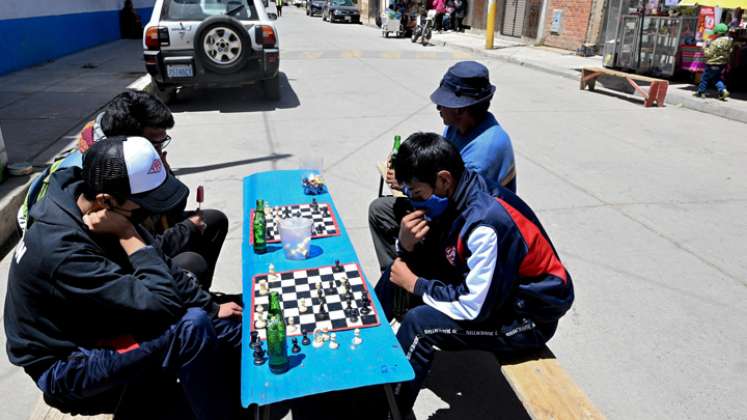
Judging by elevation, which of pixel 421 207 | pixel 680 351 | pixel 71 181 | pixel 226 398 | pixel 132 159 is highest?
pixel 132 159

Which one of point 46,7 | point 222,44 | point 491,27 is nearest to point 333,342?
point 222,44

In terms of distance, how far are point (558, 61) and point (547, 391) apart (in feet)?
43.9

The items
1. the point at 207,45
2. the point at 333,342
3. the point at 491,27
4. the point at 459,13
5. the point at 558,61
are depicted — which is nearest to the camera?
the point at 333,342

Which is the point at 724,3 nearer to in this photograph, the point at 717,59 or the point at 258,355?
the point at 717,59

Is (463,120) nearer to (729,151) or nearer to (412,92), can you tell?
(729,151)

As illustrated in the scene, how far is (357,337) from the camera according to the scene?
6.93 feet

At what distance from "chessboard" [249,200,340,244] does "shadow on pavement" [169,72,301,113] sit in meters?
5.74

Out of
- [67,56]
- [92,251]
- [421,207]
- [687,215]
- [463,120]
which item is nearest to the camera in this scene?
[92,251]

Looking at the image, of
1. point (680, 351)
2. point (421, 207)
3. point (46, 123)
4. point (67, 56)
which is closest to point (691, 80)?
point (680, 351)

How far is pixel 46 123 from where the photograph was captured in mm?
7027

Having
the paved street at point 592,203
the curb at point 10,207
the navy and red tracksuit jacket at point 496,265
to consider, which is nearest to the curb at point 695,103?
the paved street at point 592,203

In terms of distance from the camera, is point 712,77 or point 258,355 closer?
point 258,355

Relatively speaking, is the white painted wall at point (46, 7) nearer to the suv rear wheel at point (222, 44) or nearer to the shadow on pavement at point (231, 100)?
the shadow on pavement at point (231, 100)

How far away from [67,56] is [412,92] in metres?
9.04
